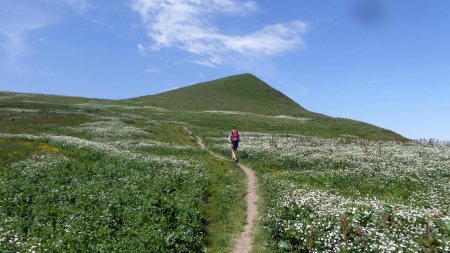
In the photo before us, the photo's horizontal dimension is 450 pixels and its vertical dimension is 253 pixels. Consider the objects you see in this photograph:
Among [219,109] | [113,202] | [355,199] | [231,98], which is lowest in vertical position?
[113,202]

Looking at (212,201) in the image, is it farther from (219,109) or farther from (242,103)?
(242,103)

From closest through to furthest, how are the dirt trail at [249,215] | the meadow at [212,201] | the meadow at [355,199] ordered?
the meadow at [355,199], the meadow at [212,201], the dirt trail at [249,215]

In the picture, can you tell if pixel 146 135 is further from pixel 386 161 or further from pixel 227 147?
pixel 386 161

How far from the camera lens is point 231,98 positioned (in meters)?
130

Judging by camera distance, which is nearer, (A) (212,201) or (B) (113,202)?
(B) (113,202)

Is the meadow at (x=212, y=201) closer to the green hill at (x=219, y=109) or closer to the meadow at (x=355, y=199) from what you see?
the meadow at (x=355, y=199)

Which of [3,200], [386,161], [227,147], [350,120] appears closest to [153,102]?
[350,120]

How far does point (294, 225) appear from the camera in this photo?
49.1 ft

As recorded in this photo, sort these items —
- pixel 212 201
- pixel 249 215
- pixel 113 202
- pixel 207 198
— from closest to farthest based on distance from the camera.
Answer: pixel 113 202, pixel 249 215, pixel 212 201, pixel 207 198

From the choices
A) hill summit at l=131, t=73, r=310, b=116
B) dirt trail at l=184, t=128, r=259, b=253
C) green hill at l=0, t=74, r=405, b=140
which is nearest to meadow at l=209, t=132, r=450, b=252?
dirt trail at l=184, t=128, r=259, b=253

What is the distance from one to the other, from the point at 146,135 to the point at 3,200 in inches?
1314

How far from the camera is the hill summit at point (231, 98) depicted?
115 meters

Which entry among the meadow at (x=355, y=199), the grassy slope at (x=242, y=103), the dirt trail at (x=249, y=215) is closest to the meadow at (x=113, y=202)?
the dirt trail at (x=249, y=215)

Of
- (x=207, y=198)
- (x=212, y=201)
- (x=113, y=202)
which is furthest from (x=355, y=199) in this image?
(x=113, y=202)
